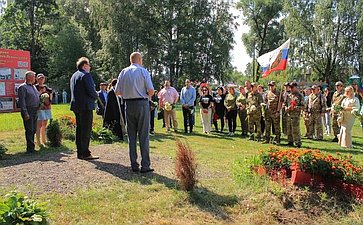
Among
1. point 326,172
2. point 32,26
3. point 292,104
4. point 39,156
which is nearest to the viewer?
point 326,172

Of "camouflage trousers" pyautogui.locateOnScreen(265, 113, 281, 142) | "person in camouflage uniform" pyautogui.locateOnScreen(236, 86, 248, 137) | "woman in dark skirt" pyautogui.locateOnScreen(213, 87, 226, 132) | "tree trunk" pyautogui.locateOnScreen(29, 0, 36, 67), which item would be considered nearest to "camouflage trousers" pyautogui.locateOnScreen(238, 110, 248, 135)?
"person in camouflage uniform" pyautogui.locateOnScreen(236, 86, 248, 137)

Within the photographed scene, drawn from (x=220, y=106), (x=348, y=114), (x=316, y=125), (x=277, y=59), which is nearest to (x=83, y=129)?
(x=277, y=59)

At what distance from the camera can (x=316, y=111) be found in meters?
13.3

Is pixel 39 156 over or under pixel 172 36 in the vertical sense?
under

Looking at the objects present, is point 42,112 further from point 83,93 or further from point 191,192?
point 191,192

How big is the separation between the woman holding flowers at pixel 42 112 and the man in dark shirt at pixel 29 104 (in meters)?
0.60

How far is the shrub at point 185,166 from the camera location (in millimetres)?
5207

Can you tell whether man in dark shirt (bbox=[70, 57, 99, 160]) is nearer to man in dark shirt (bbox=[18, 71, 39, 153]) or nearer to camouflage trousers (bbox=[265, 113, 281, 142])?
man in dark shirt (bbox=[18, 71, 39, 153])

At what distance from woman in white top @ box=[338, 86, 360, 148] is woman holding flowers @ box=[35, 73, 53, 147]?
8.10 m

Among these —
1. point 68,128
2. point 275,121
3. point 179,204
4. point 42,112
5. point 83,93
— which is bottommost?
point 179,204

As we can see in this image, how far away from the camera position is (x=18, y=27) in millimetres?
48375

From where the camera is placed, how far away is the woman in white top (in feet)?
35.0

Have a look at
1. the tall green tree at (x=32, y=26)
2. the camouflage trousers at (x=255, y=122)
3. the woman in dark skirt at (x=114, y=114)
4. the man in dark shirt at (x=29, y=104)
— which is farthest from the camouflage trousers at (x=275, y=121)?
the tall green tree at (x=32, y=26)

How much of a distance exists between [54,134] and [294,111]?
6650 millimetres
